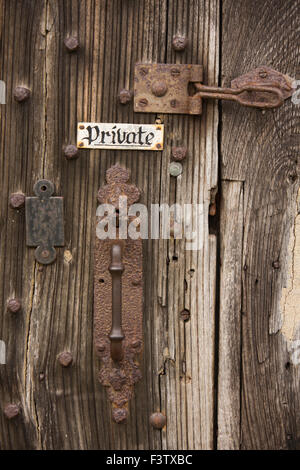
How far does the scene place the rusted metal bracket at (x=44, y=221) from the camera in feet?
3.67

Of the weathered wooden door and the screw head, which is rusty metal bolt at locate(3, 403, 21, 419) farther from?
the screw head

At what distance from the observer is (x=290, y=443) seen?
46.4 inches

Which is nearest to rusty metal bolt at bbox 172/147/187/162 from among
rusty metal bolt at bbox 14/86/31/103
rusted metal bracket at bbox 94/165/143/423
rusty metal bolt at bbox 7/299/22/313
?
rusted metal bracket at bbox 94/165/143/423

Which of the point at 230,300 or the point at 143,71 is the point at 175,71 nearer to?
the point at 143,71

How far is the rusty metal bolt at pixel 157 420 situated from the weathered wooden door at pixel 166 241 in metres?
0.01

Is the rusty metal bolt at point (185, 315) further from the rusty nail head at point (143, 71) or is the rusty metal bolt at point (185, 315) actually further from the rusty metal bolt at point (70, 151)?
the rusty nail head at point (143, 71)

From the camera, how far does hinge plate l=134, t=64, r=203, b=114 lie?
43.8 inches

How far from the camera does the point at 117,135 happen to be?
1120mm

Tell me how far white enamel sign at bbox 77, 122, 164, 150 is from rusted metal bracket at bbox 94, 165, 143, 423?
0.19 feet

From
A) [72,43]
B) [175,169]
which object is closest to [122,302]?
[175,169]

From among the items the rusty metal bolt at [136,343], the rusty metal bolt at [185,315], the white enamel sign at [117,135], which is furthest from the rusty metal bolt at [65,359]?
the white enamel sign at [117,135]

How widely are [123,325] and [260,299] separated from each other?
12.8 inches

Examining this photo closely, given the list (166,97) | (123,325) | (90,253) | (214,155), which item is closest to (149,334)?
(123,325)

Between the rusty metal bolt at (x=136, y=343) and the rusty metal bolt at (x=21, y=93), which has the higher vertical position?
the rusty metal bolt at (x=21, y=93)
